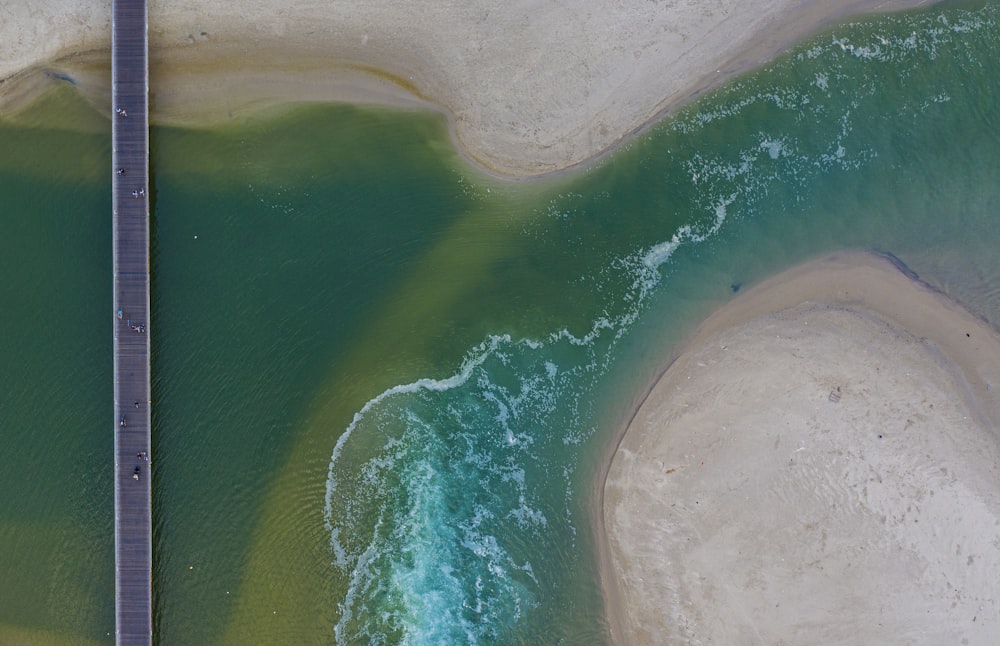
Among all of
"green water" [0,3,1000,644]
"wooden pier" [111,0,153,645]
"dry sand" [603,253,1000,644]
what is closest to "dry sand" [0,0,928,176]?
"green water" [0,3,1000,644]

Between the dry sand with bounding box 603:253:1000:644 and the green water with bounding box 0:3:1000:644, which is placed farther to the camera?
the green water with bounding box 0:3:1000:644

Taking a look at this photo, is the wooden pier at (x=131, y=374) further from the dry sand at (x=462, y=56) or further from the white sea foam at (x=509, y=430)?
the white sea foam at (x=509, y=430)

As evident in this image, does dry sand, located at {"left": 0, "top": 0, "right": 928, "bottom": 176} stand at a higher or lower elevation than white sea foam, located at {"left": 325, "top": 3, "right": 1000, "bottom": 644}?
higher

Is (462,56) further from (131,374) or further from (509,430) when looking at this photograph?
(131,374)

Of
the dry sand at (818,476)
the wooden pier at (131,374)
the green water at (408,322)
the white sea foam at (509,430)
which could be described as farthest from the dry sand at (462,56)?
the dry sand at (818,476)

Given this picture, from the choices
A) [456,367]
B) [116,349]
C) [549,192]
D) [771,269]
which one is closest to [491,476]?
[456,367]

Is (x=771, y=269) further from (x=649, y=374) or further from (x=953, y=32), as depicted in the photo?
(x=953, y=32)

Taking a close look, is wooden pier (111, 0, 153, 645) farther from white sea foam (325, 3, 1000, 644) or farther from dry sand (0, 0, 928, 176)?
white sea foam (325, 3, 1000, 644)
